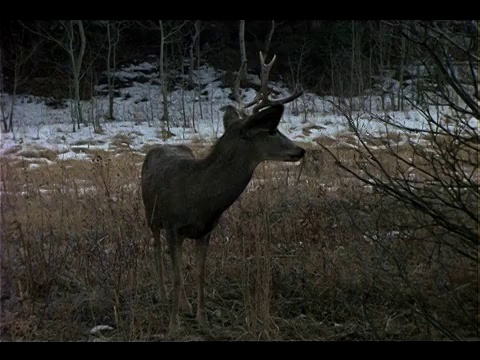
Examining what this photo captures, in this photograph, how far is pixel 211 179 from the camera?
10.3 ft

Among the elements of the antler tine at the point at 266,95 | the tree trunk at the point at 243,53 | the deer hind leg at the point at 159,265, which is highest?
the tree trunk at the point at 243,53

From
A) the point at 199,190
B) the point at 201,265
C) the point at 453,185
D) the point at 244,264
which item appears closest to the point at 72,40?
the point at 199,190

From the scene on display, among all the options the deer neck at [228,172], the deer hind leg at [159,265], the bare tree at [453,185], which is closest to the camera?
the bare tree at [453,185]

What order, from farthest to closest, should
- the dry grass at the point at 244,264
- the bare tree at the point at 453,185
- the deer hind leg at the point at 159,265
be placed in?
the deer hind leg at the point at 159,265
the dry grass at the point at 244,264
the bare tree at the point at 453,185

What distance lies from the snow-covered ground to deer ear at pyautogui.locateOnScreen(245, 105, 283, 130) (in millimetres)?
457

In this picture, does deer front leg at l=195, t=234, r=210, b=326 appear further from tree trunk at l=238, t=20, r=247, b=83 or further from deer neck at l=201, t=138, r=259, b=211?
tree trunk at l=238, t=20, r=247, b=83

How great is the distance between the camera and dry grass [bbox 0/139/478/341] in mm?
2791

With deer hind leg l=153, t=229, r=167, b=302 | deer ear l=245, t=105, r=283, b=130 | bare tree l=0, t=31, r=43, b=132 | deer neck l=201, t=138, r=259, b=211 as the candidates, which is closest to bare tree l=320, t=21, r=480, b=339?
deer ear l=245, t=105, r=283, b=130

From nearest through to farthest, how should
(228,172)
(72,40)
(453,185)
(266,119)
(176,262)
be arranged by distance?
(453,185) → (266,119) → (228,172) → (176,262) → (72,40)

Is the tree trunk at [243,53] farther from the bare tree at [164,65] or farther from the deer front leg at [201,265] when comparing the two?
the deer front leg at [201,265]

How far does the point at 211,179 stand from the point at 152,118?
1885mm

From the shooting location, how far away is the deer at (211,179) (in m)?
3.03

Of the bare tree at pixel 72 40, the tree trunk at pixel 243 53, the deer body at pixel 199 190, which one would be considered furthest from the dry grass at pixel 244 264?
the tree trunk at pixel 243 53

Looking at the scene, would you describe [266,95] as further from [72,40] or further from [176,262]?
[72,40]
